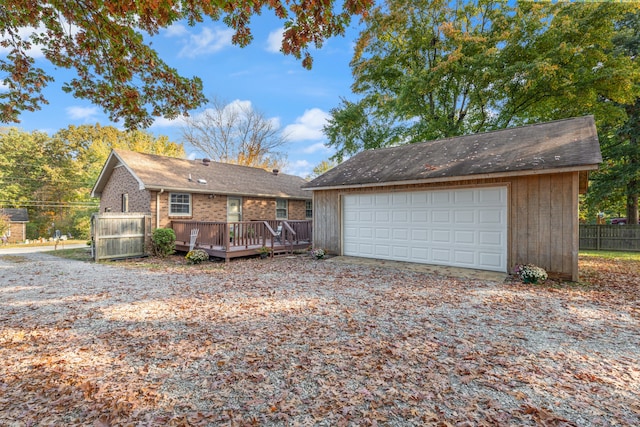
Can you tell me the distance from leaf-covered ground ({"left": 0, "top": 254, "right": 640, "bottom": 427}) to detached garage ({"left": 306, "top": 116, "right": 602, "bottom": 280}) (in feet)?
4.97

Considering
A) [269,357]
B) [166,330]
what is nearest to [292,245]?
[166,330]

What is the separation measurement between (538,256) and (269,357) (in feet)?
23.3

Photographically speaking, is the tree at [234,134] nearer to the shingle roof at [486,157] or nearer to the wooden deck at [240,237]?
the wooden deck at [240,237]

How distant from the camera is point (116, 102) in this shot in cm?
511

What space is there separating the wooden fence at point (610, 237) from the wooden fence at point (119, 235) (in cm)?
2033

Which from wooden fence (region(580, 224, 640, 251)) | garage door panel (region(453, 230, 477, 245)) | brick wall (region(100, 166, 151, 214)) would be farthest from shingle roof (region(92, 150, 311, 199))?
wooden fence (region(580, 224, 640, 251))

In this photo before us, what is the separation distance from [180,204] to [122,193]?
355cm

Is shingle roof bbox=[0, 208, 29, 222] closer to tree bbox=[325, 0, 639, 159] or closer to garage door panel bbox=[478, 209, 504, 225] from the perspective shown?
tree bbox=[325, 0, 639, 159]

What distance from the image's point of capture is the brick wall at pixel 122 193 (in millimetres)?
12511

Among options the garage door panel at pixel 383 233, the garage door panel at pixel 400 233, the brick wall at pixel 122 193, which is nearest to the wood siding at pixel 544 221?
the garage door panel at pixel 400 233

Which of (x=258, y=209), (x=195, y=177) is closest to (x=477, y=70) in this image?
(x=258, y=209)

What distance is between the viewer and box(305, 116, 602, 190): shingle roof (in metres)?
7.04

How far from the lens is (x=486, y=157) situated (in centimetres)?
846

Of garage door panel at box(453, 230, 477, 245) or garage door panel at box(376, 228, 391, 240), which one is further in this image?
garage door panel at box(376, 228, 391, 240)
